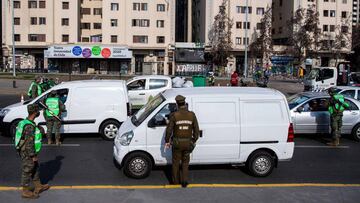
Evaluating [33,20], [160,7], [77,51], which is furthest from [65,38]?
[160,7]

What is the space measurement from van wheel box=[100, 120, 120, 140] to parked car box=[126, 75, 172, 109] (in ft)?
20.1

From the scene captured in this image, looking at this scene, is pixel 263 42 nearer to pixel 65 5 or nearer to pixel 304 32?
pixel 304 32

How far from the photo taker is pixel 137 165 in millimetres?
8648

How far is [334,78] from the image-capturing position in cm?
3203

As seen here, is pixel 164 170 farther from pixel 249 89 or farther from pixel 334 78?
pixel 334 78

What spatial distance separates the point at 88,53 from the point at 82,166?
2265 inches

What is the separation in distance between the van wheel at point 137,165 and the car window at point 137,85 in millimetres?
11263

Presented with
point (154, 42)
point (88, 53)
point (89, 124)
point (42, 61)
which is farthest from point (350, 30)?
point (89, 124)

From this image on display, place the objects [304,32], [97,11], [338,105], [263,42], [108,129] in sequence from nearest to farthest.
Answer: [338,105]
[108,129]
[304,32]
[263,42]
[97,11]

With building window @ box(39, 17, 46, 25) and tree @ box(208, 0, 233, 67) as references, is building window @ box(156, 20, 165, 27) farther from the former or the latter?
building window @ box(39, 17, 46, 25)

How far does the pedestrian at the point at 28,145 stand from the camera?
6.96 metres

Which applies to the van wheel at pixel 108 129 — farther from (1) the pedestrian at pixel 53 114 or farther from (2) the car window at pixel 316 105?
(2) the car window at pixel 316 105

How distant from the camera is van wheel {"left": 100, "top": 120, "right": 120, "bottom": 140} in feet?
43.4

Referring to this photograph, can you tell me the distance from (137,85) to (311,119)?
8.51 metres
